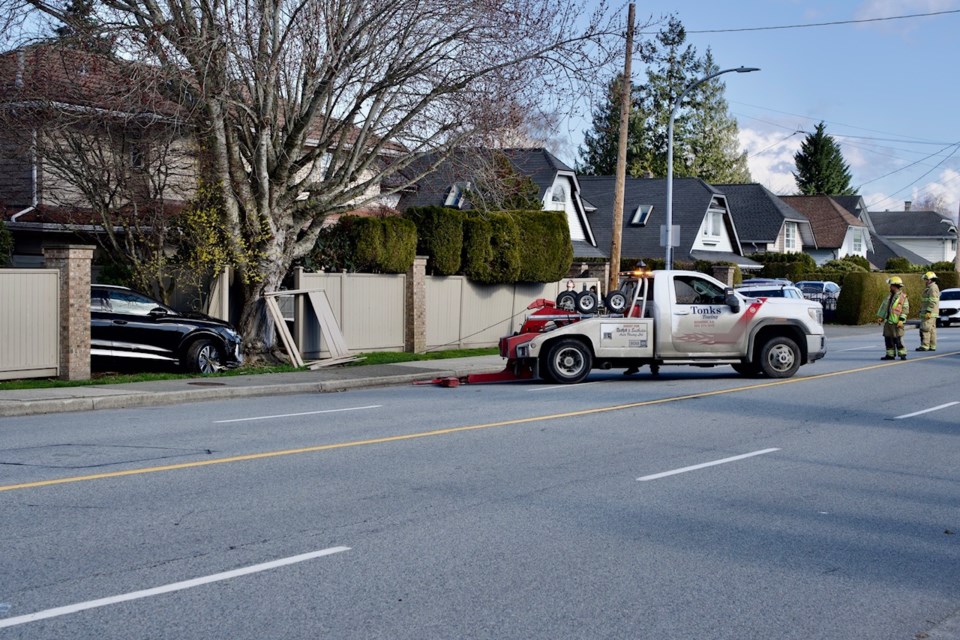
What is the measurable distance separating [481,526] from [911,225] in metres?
102

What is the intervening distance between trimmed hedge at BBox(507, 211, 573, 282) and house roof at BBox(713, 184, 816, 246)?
36.5m

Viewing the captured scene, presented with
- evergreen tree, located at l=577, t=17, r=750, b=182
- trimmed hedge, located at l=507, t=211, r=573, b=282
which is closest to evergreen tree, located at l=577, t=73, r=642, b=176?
evergreen tree, located at l=577, t=17, r=750, b=182

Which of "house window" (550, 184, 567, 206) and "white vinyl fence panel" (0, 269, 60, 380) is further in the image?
"house window" (550, 184, 567, 206)

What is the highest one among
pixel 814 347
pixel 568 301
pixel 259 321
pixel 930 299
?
pixel 930 299

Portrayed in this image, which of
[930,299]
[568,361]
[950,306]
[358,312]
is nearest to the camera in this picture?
[568,361]

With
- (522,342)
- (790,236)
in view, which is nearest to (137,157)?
(522,342)

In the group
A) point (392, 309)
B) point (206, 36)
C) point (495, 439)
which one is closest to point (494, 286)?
point (392, 309)

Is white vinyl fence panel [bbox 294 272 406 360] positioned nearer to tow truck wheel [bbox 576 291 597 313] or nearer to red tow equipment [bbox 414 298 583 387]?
red tow equipment [bbox 414 298 583 387]

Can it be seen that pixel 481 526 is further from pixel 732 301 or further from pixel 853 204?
pixel 853 204

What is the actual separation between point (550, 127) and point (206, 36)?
7361mm

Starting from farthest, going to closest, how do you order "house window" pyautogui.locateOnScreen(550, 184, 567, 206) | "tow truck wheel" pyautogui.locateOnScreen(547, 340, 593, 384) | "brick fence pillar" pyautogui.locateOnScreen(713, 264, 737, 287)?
"house window" pyautogui.locateOnScreen(550, 184, 567, 206), "brick fence pillar" pyautogui.locateOnScreen(713, 264, 737, 287), "tow truck wheel" pyautogui.locateOnScreen(547, 340, 593, 384)

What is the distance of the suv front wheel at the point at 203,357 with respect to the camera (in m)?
20.3

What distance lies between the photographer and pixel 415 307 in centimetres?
2661

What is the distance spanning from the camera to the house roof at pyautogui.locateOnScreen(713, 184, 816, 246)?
219ft
